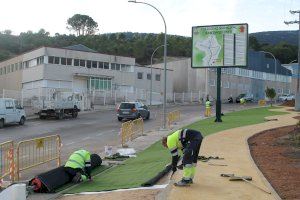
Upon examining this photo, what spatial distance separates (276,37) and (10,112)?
151104 millimetres

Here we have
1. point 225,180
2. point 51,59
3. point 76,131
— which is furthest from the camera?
point 51,59

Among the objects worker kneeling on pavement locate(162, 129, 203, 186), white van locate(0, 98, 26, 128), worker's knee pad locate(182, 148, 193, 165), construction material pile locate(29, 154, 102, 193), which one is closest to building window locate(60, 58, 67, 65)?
white van locate(0, 98, 26, 128)

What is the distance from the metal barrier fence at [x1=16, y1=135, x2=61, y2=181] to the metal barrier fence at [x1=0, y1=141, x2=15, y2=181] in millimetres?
391

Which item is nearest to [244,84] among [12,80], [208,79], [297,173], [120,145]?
[208,79]

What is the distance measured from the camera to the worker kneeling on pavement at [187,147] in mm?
11453

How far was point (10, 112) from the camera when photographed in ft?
118

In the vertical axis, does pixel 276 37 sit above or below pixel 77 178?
above

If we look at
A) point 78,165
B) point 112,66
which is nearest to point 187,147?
point 78,165

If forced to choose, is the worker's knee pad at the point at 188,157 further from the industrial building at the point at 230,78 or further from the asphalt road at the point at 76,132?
the industrial building at the point at 230,78

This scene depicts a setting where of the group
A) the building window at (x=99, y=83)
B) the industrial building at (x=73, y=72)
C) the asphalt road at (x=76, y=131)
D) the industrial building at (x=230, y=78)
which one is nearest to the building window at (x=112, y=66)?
the industrial building at (x=73, y=72)

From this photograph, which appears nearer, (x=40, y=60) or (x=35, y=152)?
(x=35, y=152)

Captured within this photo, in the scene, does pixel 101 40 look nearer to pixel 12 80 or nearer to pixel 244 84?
pixel 244 84

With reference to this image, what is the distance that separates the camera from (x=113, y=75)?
7025cm

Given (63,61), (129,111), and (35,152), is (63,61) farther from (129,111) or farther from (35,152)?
(35,152)
